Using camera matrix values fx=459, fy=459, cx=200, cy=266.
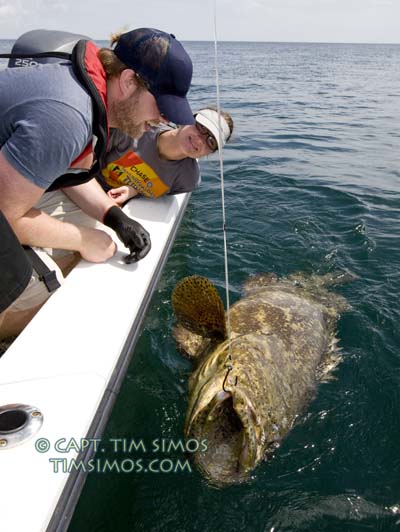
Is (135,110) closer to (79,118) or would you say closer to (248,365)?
(79,118)

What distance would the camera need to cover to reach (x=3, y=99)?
7.22 feet

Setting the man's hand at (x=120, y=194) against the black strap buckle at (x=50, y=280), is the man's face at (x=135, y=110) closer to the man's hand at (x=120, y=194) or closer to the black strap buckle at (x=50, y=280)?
the black strap buckle at (x=50, y=280)

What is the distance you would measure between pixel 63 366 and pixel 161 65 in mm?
1743

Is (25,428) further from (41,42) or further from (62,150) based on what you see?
(41,42)

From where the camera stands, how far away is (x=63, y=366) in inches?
93.0

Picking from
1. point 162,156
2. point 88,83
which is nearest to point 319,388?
point 162,156

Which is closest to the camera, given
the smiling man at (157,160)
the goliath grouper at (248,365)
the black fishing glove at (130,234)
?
the goliath grouper at (248,365)

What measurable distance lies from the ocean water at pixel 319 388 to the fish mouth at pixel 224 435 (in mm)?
291

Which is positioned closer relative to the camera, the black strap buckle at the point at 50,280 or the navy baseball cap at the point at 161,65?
the navy baseball cap at the point at 161,65

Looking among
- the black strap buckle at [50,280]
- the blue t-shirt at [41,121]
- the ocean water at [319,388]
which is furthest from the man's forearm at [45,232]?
the ocean water at [319,388]

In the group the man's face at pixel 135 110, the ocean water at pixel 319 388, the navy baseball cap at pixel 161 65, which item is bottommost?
the ocean water at pixel 319 388

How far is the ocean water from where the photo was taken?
9.01 ft

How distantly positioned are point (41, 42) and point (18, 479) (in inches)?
99.6

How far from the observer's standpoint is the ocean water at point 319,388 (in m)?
2.75
